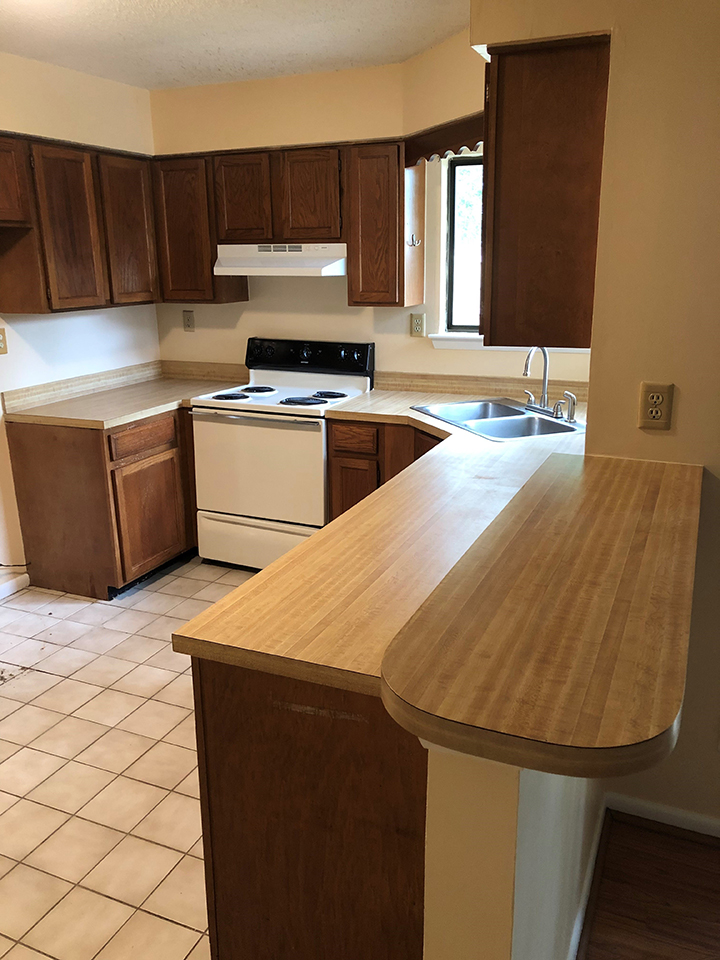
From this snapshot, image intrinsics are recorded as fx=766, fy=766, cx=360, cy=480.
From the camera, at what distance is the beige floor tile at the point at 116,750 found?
98.1 inches

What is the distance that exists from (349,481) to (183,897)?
6.74ft

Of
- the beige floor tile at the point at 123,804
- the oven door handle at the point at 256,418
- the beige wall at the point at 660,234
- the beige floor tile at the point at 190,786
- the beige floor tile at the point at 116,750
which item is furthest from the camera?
the oven door handle at the point at 256,418

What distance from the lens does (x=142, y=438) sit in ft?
12.3

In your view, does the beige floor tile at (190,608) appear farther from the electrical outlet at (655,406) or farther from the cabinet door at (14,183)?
the electrical outlet at (655,406)

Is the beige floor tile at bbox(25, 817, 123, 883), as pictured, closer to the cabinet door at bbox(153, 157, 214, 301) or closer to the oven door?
the oven door

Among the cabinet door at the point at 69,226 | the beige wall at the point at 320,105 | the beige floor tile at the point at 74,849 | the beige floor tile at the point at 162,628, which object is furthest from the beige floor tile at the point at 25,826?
the beige wall at the point at 320,105

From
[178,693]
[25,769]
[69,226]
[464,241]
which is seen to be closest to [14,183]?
[69,226]

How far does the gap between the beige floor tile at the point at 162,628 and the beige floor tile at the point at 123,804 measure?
0.98 m

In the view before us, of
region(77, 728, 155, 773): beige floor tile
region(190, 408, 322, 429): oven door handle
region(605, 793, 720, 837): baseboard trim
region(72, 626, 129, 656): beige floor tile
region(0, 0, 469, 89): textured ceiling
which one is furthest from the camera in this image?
region(190, 408, 322, 429): oven door handle

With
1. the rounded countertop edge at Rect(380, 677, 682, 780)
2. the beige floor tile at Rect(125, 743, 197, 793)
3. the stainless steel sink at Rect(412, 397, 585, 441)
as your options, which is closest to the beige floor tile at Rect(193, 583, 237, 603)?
the beige floor tile at Rect(125, 743, 197, 793)

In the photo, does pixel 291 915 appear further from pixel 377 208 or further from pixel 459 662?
pixel 377 208

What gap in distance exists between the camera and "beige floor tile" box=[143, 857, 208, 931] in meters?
1.90

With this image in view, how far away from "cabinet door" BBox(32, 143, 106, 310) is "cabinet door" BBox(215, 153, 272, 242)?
0.63 m

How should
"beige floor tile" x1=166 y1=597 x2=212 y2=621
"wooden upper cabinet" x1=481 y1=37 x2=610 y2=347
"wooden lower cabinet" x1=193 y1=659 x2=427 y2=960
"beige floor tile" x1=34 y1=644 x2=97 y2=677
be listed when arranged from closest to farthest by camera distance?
"wooden lower cabinet" x1=193 y1=659 x2=427 y2=960
"wooden upper cabinet" x1=481 y1=37 x2=610 y2=347
"beige floor tile" x1=34 y1=644 x2=97 y2=677
"beige floor tile" x1=166 y1=597 x2=212 y2=621
